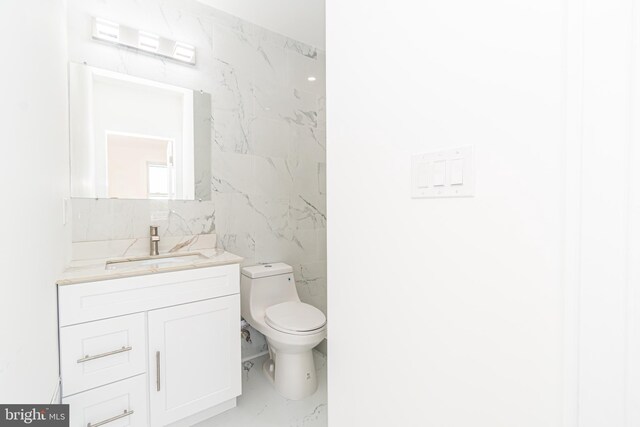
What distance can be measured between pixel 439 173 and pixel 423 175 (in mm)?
42

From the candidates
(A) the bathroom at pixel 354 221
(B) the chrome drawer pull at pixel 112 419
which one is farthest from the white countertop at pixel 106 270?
(B) the chrome drawer pull at pixel 112 419

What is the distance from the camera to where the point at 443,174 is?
72 centimetres

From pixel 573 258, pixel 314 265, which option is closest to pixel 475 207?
pixel 573 258

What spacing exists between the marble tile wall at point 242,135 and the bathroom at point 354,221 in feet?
0.06

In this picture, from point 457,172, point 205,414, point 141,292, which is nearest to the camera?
point 457,172

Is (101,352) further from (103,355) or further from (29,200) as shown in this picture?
(29,200)

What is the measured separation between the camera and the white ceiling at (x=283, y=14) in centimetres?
210

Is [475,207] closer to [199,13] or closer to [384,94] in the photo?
[384,94]

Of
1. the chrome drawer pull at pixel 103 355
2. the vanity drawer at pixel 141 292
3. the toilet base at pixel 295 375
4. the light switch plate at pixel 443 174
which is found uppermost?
the light switch plate at pixel 443 174

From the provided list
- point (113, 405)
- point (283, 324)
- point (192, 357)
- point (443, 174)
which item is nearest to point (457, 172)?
point (443, 174)

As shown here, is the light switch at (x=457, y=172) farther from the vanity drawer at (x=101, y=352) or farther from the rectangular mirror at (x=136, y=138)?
the rectangular mirror at (x=136, y=138)

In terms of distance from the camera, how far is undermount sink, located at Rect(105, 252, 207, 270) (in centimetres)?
170

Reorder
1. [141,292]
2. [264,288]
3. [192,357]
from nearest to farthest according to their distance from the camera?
1. [141,292]
2. [192,357]
3. [264,288]

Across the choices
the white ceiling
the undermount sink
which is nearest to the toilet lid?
the undermount sink
